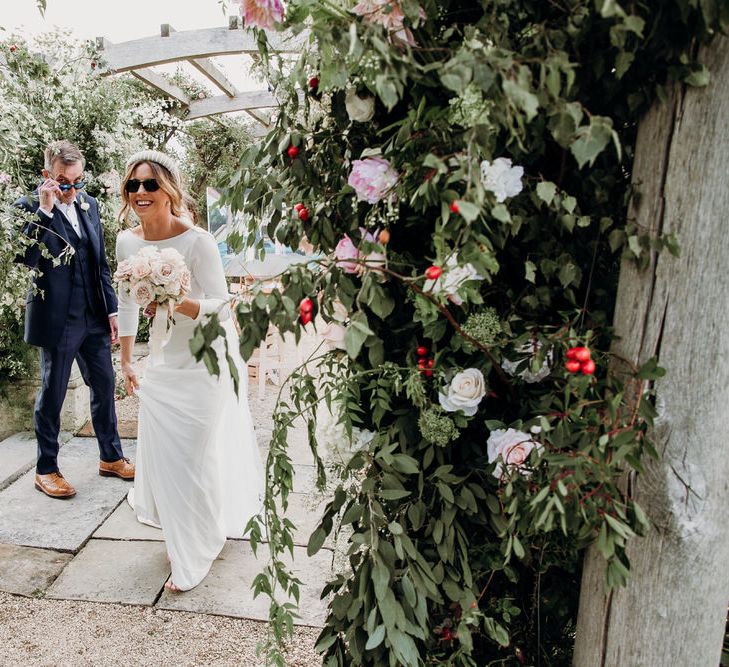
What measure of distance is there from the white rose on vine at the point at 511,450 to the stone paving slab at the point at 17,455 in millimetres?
3682

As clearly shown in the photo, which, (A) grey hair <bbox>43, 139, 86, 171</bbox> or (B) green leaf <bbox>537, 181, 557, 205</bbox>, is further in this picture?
(A) grey hair <bbox>43, 139, 86, 171</bbox>

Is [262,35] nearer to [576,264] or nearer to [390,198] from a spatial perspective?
[390,198]

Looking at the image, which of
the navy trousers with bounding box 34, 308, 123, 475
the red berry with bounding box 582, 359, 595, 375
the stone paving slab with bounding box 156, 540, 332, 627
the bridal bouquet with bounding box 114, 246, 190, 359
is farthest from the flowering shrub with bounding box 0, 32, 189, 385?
the red berry with bounding box 582, 359, 595, 375

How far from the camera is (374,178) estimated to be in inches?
45.4

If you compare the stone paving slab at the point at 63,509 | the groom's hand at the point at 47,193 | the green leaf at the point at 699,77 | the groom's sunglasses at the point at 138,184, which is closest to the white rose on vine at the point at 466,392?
the green leaf at the point at 699,77

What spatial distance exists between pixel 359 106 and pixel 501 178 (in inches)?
12.8

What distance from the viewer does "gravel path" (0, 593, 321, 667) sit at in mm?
2514

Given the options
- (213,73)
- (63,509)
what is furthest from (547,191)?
(213,73)

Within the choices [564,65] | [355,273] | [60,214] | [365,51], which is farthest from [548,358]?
[60,214]

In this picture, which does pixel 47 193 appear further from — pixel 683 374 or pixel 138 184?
pixel 683 374

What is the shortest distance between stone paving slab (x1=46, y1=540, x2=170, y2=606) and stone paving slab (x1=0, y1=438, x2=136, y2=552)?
17 centimetres

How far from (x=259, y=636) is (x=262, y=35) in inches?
92.6

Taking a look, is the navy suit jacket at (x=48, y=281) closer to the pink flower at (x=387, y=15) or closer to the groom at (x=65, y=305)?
the groom at (x=65, y=305)

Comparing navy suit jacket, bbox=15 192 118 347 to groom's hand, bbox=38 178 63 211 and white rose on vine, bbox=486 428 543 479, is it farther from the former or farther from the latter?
white rose on vine, bbox=486 428 543 479
